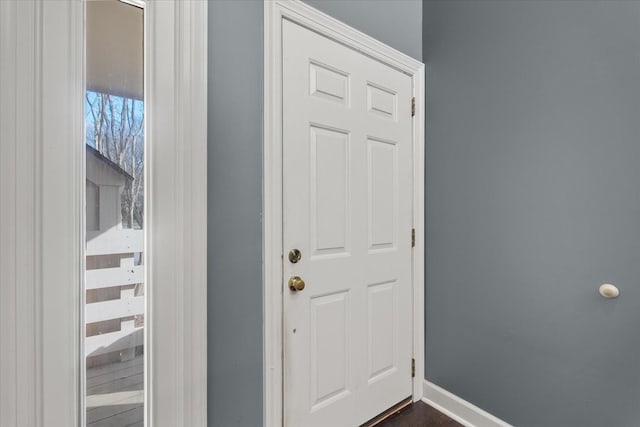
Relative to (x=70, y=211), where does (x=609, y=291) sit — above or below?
below

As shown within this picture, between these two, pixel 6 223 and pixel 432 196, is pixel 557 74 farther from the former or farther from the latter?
pixel 6 223

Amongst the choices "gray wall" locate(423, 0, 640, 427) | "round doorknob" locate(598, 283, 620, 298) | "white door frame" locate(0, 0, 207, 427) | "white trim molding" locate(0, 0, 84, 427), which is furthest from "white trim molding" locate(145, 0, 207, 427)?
"round doorknob" locate(598, 283, 620, 298)

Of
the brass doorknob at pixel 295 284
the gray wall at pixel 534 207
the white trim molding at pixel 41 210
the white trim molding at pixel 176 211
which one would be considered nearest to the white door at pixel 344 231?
the brass doorknob at pixel 295 284

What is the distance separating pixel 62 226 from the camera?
39.1 inches

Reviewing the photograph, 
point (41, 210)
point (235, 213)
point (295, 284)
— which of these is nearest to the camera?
point (41, 210)

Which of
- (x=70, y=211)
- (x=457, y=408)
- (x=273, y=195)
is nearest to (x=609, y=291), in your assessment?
(x=457, y=408)

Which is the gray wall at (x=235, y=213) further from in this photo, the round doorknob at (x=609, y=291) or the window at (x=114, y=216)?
the round doorknob at (x=609, y=291)

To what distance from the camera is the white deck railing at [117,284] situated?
1.09 m

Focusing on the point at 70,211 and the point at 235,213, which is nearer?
the point at 70,211

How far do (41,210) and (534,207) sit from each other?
1.96m

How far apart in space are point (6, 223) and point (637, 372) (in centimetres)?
224

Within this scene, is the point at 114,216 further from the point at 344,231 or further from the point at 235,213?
the point at 344,231

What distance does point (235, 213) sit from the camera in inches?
52.1

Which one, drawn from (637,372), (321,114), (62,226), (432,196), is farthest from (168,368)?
(637,372)
